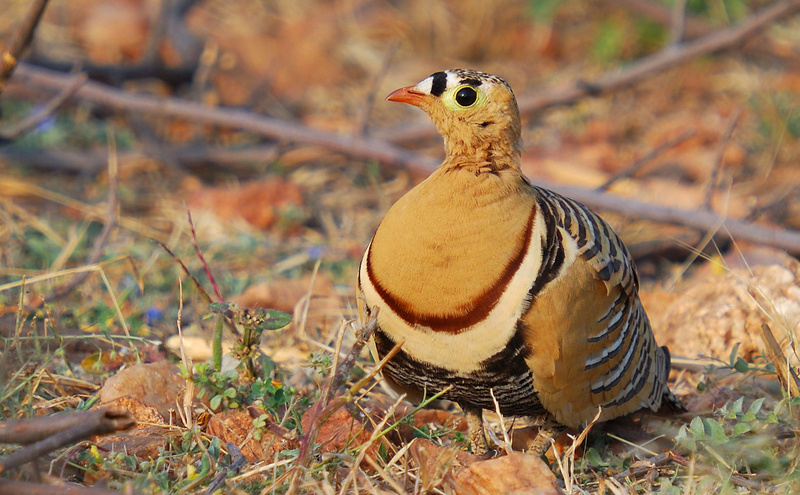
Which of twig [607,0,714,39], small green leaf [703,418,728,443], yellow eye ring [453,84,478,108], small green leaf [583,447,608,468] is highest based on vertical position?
twig [607,0,714,39]

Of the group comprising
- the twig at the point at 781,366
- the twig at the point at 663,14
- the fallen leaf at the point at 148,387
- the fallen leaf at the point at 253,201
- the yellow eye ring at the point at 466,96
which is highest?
the twig at the point at 663,14

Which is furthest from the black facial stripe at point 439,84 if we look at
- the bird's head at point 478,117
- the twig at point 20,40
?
the twig at point 20,40

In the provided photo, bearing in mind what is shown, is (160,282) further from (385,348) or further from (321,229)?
(385,348)

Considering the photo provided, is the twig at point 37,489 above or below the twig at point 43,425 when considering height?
below

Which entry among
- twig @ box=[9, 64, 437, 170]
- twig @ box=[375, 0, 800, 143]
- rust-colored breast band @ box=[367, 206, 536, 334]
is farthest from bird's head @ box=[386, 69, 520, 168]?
twig @ box=[375, 0, 800, 143]

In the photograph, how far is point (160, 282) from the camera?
4199 millimetres

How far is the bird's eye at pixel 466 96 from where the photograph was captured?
255 centimetres

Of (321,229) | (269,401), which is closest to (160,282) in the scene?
(321,229)

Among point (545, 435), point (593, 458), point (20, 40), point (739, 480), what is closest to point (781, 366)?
point (739, 480)

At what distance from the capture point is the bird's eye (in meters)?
2.55

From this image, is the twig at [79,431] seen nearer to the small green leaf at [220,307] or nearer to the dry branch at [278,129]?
the small green leaf at [220,307]

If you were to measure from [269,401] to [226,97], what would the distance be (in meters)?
4.62

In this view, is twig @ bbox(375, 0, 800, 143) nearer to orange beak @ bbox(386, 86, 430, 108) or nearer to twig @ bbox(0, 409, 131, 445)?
orange beak @ bbox(386, 86, 430, 108)

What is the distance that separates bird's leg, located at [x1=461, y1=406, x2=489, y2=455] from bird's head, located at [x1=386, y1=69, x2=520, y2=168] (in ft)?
2.60
